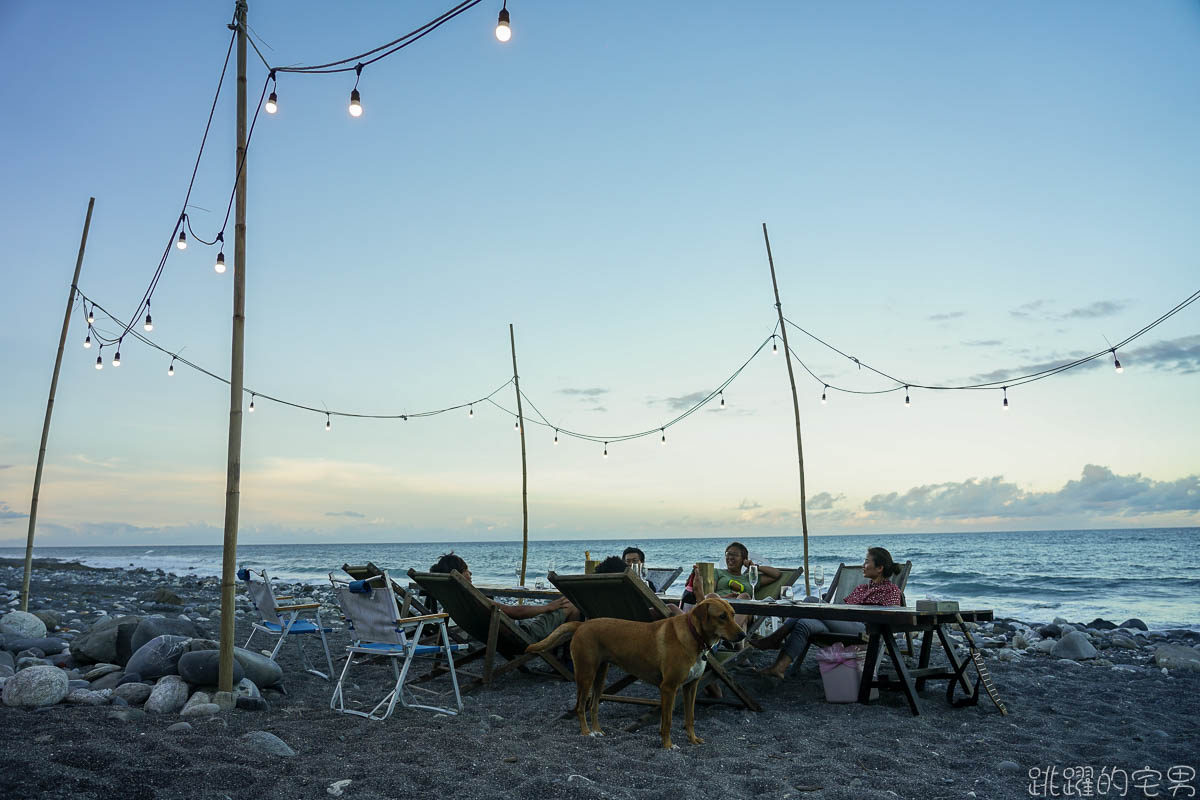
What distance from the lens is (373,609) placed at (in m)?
4.69

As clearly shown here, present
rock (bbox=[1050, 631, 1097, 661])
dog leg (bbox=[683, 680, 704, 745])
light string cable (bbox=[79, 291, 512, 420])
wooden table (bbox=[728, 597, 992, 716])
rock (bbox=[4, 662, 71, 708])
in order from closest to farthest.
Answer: dog leg (bbox=[683, 680, 704, 745])
rock (bbox=[4, 662, 71, 708])
wooden table (bbox=[728, 597, 992, 716])
rock (bbox=[1050, 631, 1097, 661])
light string cable (bbox=[79, 291, 512, 420])

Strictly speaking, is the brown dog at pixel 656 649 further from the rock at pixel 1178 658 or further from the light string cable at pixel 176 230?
the rock at pixel 1178 658

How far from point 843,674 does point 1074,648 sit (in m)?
4.18

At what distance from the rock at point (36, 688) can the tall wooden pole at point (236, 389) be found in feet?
2.86

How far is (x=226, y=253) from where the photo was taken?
5.52 m

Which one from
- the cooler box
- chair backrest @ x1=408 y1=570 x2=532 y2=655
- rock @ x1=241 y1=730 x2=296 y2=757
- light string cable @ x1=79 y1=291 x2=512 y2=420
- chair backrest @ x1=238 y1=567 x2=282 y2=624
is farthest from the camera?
light string cable @ x1=79 y1=291 x2=512 y2=420

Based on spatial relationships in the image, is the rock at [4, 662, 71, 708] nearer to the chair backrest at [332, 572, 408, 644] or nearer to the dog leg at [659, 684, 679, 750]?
the chair backrest at [332, 572, 408, 644]

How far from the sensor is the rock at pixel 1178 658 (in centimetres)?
654

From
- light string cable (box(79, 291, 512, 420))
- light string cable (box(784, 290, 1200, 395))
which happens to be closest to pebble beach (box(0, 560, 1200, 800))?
light string cable (box(79, 291, 512, 420))

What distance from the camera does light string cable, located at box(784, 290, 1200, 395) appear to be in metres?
6.26

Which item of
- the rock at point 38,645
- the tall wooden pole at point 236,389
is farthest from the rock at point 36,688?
the rock at point 38,645

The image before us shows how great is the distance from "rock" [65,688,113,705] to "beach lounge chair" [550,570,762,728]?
2.81 metres

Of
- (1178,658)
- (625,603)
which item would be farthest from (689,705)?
(1178,658)

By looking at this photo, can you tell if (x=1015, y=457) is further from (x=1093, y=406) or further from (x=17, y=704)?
(x=17, y=704)
